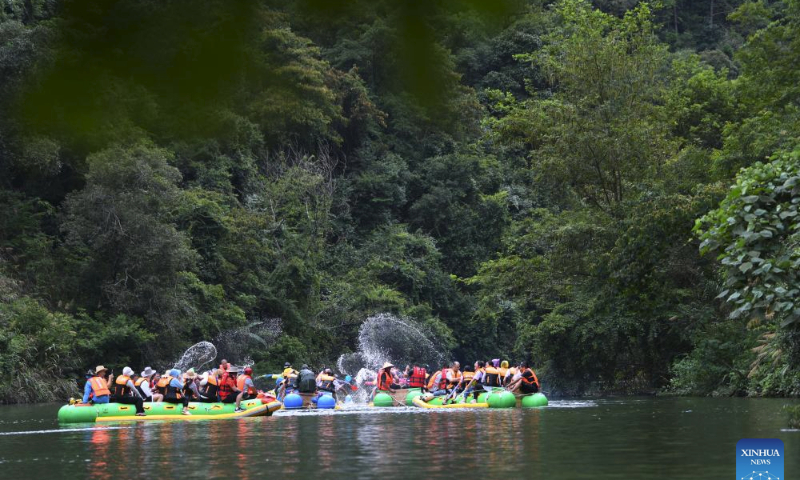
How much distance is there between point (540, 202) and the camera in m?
44.7

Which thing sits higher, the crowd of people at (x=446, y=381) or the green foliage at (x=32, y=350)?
the green foliage at (x=32, y=350)

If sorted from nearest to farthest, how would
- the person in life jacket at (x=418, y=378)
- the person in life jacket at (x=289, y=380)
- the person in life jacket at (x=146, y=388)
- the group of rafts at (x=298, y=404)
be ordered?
1. the group of rafts at (x=298, y=404)
2. the person in life jacket at (x=146, y=388)
3. the person in life jacket at (x=289, y=380)
4. the person in life jacket at (x=418, y=378)

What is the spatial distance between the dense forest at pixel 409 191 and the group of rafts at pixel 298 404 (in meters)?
4.49

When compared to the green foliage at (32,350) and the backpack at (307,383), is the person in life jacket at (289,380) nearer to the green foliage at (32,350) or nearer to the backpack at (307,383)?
the backpack at (307,383)

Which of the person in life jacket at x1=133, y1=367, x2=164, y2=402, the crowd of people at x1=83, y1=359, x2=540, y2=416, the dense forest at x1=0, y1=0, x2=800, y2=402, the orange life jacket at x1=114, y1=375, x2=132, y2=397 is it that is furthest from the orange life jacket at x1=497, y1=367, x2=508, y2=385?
the orange life jacket at x1=114, y1=375, x2=132, y2=397

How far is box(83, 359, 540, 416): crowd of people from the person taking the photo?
799 inches

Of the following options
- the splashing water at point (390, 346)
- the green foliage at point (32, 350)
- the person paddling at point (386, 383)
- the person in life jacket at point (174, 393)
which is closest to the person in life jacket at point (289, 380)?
the person paddling at point (386, 383)

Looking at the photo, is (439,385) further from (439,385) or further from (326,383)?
(326,383)

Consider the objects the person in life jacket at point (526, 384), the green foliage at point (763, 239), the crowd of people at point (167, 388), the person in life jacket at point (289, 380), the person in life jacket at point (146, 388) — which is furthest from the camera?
the person in life jacket at point (289, 380)

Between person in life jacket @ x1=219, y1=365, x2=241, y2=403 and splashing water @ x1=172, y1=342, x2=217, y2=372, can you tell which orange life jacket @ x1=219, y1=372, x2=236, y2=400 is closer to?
person in life jacket @ x1=219, y1=365, x2=241, y2=403

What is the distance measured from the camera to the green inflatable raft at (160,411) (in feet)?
63.2

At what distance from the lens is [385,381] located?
89.4 feet

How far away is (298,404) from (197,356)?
9.45 metres

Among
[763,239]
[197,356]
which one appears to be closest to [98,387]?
[197,356]
